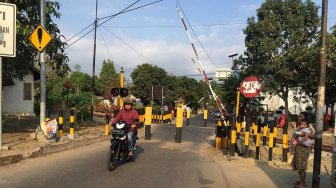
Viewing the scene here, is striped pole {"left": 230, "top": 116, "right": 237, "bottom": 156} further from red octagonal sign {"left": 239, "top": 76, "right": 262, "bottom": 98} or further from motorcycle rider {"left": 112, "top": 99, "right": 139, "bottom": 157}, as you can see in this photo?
motorcycle rider {"left": 112, "top": 99, "right": 139, "bottom": 157}

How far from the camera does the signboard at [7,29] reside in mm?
9711

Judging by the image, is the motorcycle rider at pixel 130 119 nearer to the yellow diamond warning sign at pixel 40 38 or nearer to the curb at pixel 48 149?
the curb at pixel 48 149

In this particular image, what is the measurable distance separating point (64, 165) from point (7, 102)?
65.7ft

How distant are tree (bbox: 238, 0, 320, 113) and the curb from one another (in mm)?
17154

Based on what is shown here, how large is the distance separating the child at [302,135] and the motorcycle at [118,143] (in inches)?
151

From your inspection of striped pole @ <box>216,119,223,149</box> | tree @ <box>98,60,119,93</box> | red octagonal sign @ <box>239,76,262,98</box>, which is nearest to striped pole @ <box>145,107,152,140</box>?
striped pole @ <box>216,119,223,149</box>

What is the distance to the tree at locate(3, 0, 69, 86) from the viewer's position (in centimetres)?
1219

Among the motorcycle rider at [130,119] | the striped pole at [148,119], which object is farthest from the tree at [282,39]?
the motorcycle rider at [130,119]

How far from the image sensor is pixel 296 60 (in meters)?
25.9

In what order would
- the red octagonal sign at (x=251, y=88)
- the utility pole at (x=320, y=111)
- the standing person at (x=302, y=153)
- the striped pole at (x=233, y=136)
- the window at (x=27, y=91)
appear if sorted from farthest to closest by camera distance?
1. the window at (x=27, y=91)
2. the red octagonal sign at (x=251, y=88)
3. the striped pole at (x=233, y=136)
4. the standing person at (x=302, y=153)
5. the utility pole at (x=320, y=111)

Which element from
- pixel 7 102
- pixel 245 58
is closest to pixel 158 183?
pixel 7 102

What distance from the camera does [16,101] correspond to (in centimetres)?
2780

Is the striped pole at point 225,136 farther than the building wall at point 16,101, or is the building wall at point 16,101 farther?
the building wall at point 16,101

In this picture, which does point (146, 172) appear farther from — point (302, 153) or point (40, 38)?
point (40, 38)
